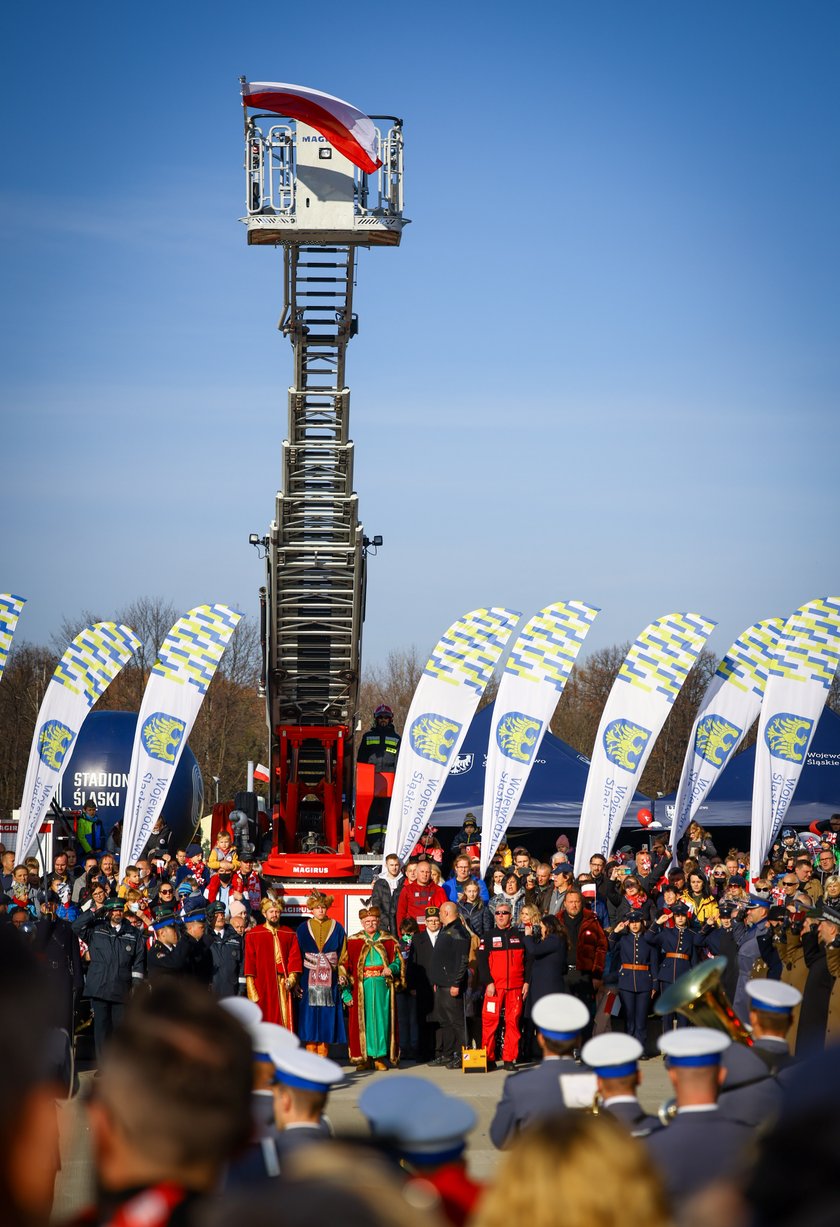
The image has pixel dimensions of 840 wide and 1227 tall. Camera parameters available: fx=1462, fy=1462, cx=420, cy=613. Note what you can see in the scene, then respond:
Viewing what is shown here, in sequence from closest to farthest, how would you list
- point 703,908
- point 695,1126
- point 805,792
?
point 695,1126, point 703,908, point 805,792

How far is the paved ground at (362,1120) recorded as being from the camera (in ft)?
30.1

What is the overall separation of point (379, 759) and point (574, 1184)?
61.1ft

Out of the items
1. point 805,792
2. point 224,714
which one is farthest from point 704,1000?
point 224,714

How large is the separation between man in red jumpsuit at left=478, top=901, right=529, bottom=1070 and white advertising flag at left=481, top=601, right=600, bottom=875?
355 centimetres

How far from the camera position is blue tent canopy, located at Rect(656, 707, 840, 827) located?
27281 mm

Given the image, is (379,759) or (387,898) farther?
(379,759)

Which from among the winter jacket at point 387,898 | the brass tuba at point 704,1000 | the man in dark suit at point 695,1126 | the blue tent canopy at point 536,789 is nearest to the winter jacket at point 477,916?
the winter jacket at point 387,898

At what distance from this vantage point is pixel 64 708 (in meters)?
21.4

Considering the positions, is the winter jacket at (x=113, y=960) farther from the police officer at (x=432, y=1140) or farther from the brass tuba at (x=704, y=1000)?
the police officer at (x=432, y=1140)

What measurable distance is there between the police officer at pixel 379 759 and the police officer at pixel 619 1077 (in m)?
14.9

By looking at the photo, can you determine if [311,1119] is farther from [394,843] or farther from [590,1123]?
[394,843]

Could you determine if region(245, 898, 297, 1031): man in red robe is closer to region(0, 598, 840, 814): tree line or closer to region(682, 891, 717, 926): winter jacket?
region(682, 891, 717, 926): winter jacket

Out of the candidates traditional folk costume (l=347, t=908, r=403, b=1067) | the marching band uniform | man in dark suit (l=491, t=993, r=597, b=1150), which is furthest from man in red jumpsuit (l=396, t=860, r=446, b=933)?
man in dark suit (l=491, t=993, r=597, b=1150)

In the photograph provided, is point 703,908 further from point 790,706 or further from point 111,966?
point 111,966
